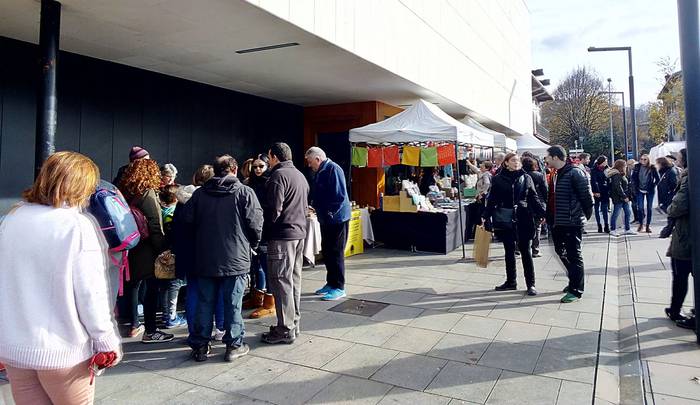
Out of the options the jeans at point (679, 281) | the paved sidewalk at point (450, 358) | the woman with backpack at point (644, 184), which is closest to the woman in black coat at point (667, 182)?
the woman with backpack at point (644, 184)

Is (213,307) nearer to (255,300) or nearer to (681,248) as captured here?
(255,300)

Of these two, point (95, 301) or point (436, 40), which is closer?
point (95, 301)

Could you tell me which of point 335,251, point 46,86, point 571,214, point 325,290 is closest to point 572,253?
point 571,214

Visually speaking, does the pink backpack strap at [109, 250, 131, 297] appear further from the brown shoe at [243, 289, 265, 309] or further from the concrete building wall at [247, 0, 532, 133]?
the concrete building wall at [247, 0, 532, 133]

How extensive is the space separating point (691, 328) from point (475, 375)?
2670 millimetres

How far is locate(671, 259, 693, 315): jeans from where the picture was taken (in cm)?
458

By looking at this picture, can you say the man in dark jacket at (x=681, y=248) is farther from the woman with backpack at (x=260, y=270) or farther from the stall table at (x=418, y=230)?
the woman with backpack at (x=260, y=270)

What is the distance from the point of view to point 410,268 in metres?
7.41

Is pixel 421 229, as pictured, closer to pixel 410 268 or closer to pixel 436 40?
pixel 410 268

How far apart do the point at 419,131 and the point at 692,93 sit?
476 centimetres

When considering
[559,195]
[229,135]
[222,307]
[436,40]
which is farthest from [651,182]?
[222,307]

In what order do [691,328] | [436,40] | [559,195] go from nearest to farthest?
[691,328], [559,195], [436,40]

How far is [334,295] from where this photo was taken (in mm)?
5770

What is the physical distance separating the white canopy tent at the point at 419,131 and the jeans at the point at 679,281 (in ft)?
13.8
